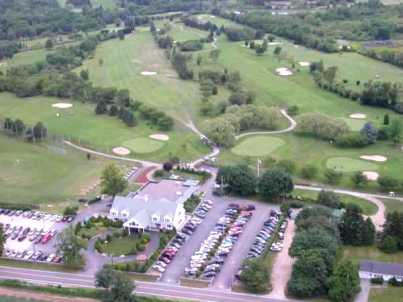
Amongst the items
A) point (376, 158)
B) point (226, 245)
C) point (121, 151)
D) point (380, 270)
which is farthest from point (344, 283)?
point (121, 151)

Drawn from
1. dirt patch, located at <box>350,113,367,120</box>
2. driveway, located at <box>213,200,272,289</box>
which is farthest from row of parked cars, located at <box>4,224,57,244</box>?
dirt patch, located at <box>350,113,367,120</box>

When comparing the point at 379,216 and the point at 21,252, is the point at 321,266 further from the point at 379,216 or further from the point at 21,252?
the point at 21,252

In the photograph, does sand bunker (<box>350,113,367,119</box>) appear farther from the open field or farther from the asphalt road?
the asphalt road

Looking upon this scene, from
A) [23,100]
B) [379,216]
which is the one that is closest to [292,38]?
[23,100]

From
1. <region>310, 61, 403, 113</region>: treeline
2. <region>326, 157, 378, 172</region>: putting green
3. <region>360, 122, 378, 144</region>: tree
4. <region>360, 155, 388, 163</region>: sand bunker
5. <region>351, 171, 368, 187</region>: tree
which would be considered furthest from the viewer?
<region>310, 61, 403, 113</region>: treeline

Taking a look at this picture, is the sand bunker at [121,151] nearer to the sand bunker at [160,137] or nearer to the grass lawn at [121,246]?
the sand bunker at [160,137]

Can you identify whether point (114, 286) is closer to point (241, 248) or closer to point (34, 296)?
point (34, 296)
